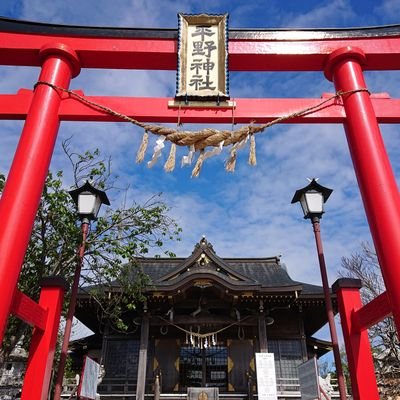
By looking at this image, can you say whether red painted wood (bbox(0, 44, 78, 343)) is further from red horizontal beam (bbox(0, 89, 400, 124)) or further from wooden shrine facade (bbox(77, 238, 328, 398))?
wooden shrine facade (bbox(77, 238, 328, 398))

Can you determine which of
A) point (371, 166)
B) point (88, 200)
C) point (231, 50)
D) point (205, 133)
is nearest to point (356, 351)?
point (371, 166)

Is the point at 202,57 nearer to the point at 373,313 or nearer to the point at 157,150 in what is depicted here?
the point at 157,150

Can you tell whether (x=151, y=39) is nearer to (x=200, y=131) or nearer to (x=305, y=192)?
(x=200, y=131)

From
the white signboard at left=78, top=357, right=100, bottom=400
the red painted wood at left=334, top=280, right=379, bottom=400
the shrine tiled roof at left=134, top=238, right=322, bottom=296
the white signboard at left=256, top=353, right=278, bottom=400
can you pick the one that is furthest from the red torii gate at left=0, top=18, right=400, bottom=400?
the shrine tiled roof at left=134, top=238, right=322, bottom=296

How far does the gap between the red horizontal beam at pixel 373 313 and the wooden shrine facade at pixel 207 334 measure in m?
7.91

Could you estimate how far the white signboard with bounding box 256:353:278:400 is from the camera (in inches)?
404

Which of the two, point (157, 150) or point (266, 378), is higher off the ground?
point (157, 150)

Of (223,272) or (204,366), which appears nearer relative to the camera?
(204,366)

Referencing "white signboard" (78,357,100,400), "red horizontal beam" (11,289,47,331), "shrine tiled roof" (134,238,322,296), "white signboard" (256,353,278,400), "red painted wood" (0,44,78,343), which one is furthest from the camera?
"shrine tiled roof" (134,238,322,296)

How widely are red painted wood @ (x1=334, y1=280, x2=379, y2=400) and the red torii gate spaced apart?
0.03ft

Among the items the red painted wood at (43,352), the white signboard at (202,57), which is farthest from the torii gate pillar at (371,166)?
the red painted wood at (43,352)

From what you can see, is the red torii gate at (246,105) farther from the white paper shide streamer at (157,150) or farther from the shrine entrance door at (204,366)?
the shrine entrance door at (204,366)

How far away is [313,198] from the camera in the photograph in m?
6.58

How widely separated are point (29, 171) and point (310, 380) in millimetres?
4322
